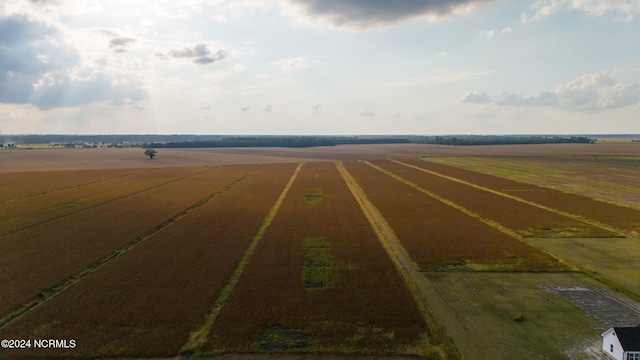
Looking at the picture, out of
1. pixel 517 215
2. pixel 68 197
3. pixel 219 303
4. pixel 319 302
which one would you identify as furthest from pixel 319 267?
pixel 68 197

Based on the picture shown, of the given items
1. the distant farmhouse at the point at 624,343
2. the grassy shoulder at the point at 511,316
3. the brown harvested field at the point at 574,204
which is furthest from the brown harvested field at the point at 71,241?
the brown harvested field at the point at 574,204

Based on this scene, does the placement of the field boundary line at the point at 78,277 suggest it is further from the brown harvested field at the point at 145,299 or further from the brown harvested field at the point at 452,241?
the brown harvested field at the point at 452,241

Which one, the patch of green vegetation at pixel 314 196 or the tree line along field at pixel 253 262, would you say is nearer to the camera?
the tree line along field at pixel 253 262

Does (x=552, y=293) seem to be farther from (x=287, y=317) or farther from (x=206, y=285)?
(x=206, y=285)

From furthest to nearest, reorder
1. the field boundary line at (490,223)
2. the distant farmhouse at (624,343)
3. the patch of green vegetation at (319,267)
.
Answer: the field boundary line at (490,223), the patch of green vegetation at (319,267), the distant farmhouse at (624,343)

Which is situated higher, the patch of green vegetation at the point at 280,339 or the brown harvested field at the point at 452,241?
the brown harvested field at the point at 452,241

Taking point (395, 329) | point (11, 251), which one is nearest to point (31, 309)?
point (11, 251)
